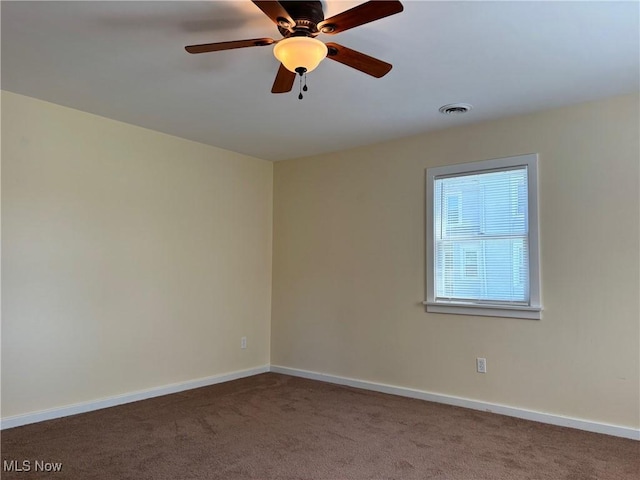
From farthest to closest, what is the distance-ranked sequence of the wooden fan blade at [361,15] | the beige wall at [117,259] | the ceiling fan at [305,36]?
the beige wall at [117,259]
the ceiling fan at [305,36]
the wooden fan blade at [361,15]

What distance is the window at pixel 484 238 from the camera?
3.57m

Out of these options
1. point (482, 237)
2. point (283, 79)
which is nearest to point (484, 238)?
point (482, 237)

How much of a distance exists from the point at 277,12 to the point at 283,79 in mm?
527

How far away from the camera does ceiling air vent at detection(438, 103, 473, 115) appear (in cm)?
345

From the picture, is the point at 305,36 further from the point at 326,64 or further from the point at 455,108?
the point at 455,108

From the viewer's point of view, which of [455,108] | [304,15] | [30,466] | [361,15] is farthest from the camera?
[455,108]

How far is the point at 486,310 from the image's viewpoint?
3734 millimetres

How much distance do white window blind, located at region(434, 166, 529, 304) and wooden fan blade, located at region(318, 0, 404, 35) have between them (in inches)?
88.3

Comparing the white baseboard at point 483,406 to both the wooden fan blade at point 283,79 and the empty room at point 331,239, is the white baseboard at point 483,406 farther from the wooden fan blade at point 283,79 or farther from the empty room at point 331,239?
the wooden fan blade at point 283,79

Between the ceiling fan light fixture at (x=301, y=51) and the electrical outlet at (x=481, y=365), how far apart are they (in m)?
2.76

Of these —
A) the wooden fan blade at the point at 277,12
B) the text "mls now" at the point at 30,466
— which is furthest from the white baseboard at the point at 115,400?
the wooden fan blade at the point at 277,12

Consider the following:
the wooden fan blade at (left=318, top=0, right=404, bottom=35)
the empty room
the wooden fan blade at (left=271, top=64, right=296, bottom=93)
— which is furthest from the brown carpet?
the wooden fan blade at (left=318, top=0, right=404, bottom=35)

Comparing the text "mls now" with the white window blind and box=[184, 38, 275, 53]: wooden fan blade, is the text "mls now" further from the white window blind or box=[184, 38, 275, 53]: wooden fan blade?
the white window blind

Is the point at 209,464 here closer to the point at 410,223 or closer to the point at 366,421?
the point at 366,421
